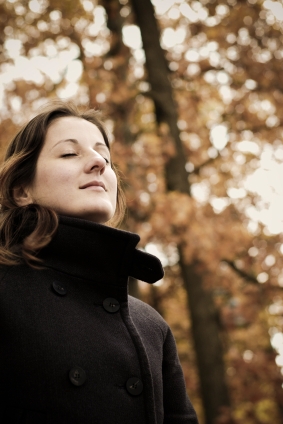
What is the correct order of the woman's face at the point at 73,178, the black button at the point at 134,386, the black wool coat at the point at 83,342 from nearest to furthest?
the black wool coat at the point at 83,342, the black button at the point at 134,386, the woman's face at the point at 73,178

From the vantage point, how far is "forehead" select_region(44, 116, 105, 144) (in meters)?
2.27

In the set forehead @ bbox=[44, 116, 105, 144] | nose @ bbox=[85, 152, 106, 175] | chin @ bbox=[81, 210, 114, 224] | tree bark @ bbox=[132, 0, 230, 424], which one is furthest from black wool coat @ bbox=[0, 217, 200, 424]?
tree bark @ bbox=[132, 0, 230, 424]

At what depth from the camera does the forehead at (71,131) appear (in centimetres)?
227

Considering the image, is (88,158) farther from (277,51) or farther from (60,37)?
(277,51)

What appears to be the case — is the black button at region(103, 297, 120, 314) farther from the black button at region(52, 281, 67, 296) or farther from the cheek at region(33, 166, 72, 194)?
the cheek at region(33, 166, 72, 194)

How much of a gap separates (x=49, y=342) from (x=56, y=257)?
406 mm

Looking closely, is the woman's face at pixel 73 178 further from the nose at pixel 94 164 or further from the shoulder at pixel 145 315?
the shoulder at pixel 145 315

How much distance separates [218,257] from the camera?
6156mm

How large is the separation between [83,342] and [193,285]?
5491 mm

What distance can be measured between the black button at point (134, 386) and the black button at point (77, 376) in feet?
0.66

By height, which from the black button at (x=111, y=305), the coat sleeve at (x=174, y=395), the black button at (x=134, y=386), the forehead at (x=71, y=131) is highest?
the forehead at (x=71, y=131)

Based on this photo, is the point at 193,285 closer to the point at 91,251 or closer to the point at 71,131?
the point at 71,131

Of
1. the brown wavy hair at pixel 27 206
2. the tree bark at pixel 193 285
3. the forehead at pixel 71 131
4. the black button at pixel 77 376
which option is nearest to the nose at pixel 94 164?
the forehead at pixel 71 131

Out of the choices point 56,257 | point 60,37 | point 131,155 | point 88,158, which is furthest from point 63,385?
point 60,37
